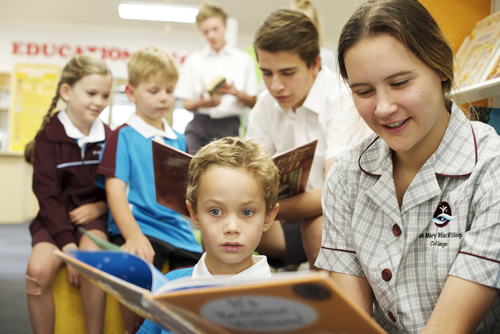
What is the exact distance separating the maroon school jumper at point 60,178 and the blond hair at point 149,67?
12.1 inches

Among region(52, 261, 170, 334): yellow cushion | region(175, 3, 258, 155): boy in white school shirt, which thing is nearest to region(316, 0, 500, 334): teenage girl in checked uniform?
region(52, 261, 170, 334): yellow cushion

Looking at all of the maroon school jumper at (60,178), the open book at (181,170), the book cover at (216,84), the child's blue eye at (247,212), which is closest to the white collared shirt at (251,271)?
the child's blue eye at (247,212)

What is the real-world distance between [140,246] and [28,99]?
725 centimetres

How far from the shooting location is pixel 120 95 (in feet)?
28.8

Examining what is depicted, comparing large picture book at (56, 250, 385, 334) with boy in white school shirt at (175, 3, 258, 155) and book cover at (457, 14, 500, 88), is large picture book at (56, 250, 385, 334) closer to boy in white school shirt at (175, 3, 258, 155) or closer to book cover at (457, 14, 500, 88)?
book cover at (457, 14, 500, 88)

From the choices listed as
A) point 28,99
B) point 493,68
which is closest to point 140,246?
point 493,68

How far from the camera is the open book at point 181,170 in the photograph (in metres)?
1.41

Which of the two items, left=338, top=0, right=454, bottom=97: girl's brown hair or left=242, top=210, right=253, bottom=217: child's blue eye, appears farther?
left=242, top=210, right=253, bottom=217: child's blue eye

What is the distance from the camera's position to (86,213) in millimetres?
1871

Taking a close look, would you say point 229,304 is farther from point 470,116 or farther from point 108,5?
point 108,5

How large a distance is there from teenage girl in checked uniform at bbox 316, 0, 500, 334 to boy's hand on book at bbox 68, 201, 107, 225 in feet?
3.76

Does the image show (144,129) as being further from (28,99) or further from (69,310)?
(28,99)

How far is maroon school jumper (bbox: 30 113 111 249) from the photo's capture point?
1.82 metres

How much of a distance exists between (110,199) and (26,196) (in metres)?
5.39
